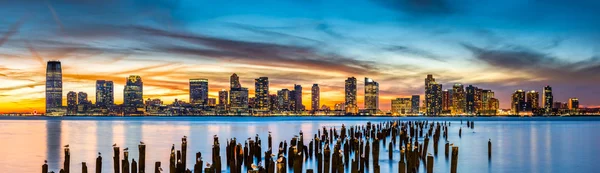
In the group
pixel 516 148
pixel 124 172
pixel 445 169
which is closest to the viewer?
pixel 124 172

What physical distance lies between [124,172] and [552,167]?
71.6 feet

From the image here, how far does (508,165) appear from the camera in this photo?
2892 cm

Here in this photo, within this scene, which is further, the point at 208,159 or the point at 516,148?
the point at 516,148

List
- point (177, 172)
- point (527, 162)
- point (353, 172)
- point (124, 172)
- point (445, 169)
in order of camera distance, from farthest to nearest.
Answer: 1. point (527, 162)
2. point (445, 169)
3. point (177, 172)
4. point (124, 172)
5. point (353, 172)

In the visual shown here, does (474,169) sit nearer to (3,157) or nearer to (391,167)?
(391,167)

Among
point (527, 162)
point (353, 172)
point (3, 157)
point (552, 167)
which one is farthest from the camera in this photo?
point (3, 157)

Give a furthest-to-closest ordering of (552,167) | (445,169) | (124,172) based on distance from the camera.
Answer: (552,167) → (445,169) → (124,172)

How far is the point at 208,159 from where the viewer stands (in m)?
31.6

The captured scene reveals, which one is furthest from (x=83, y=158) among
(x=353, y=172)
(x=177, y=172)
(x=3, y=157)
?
(x=353, y=172)

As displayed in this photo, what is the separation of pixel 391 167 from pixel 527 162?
28.9 feet

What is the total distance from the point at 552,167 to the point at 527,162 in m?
2.19

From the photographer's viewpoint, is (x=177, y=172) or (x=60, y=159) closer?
(x=177, y=172)

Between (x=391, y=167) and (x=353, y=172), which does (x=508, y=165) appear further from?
(x=353, y=172)

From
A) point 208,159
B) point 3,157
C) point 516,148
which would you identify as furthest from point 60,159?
point 516,148
